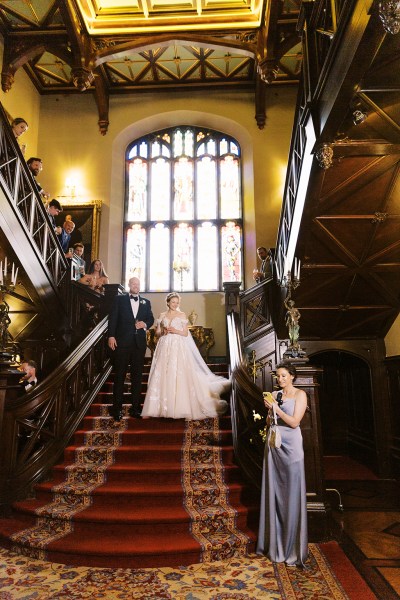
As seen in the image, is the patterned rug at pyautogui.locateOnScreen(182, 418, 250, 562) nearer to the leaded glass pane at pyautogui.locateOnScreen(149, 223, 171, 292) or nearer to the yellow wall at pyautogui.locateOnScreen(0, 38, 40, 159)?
the leaded glass pane at pyautogui.locateOnScreen(149, 223, 171, 292)

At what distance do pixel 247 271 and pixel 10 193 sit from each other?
6.13 metres

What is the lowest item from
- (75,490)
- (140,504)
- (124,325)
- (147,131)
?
(140,504)

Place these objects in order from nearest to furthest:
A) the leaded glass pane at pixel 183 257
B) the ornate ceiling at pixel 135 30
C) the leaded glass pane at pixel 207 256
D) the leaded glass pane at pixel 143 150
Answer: the ornate ceiling at pixel 135 30
the leaded glass pane at pixel 183 257
the leaded glass pane at pixel 207 256
the leaded glass pane at pixel 143 150

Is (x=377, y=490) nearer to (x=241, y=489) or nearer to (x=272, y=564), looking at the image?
(x=241, y=489)

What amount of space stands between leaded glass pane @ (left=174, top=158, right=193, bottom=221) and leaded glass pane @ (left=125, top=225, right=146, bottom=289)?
1022 mm

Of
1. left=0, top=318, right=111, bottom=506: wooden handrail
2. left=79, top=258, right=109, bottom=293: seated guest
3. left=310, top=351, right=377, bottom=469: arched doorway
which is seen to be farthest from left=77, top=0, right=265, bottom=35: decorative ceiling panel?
left=0, top=318, right=111, bottom=506: wooden handrail

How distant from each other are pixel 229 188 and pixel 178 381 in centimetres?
732

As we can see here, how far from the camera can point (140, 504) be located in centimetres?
375

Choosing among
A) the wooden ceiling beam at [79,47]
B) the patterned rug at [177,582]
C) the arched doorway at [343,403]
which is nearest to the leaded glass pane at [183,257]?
the arched doorway at [343,403]

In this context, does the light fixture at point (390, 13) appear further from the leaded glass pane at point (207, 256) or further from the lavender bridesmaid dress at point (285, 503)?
the leaded glass pane at point (207, 256)

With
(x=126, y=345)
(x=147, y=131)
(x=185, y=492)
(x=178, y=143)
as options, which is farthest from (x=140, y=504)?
(x=147, y=131)

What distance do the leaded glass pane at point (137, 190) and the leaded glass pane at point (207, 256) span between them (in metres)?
1.59

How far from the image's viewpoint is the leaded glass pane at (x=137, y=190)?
11.1 metres

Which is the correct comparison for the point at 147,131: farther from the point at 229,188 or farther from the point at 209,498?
the point at 209,498
